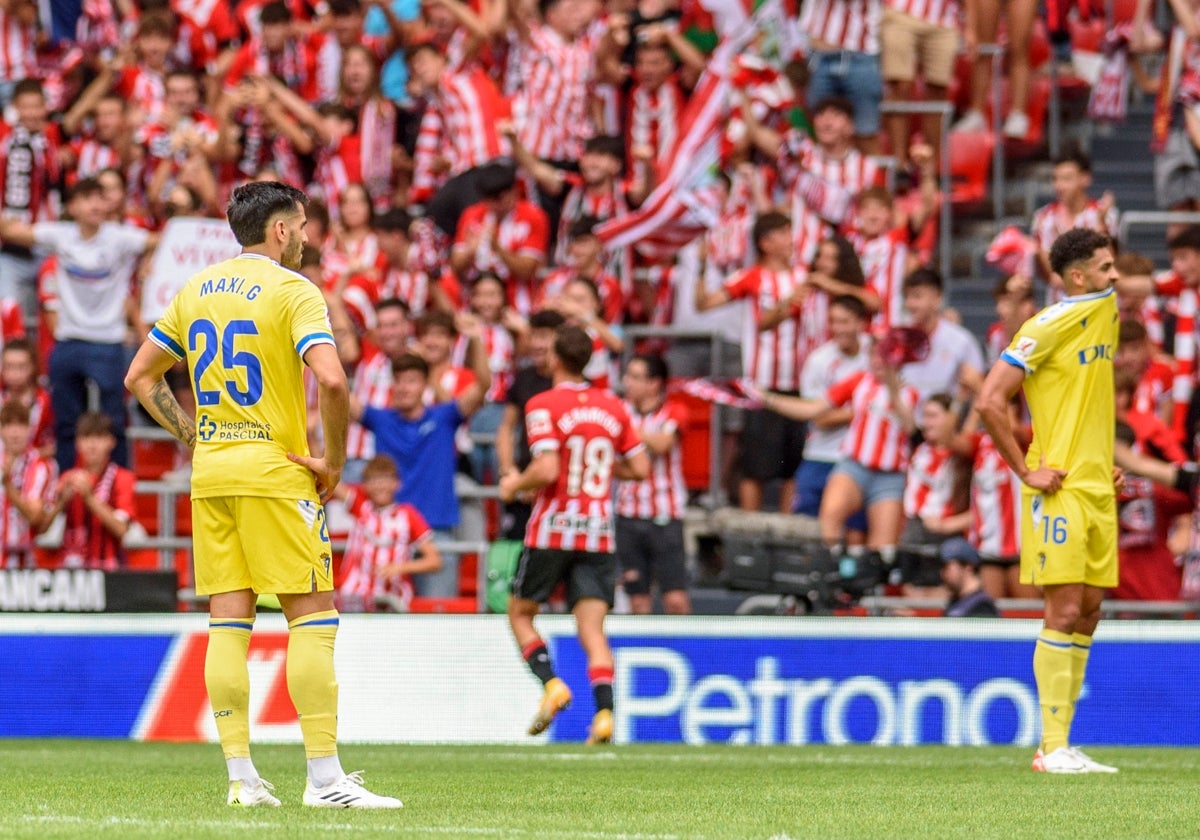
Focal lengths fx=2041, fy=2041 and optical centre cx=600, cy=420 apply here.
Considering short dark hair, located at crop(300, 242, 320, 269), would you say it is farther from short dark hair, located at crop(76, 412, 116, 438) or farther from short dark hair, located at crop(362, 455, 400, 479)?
short dark hair, located at crop(76, 412, 116, 438)

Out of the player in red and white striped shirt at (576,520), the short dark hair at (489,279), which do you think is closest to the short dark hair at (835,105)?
the short dark hair at (489,279)

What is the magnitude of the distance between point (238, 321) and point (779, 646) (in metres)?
5.47

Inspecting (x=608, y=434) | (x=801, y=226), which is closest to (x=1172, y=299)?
(x=801, y=226)

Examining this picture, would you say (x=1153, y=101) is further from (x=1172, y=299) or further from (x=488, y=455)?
(x=488, y=455)

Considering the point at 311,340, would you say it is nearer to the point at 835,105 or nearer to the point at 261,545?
the point at 261,545

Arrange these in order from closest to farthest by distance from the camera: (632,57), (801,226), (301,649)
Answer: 1. (301,649)
2. (801,226)
3. (632,57)

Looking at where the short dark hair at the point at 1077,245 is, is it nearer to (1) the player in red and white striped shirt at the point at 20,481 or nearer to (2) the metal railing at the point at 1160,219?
(2) the metal railing at the point at 1160,219

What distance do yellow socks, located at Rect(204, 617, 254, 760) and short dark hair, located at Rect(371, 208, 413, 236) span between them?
879 cm

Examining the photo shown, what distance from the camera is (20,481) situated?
48.7 feet

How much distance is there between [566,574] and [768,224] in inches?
200

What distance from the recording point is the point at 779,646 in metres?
12.0

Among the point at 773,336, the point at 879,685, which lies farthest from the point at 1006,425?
the point at 773,336

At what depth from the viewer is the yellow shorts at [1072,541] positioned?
9.36m

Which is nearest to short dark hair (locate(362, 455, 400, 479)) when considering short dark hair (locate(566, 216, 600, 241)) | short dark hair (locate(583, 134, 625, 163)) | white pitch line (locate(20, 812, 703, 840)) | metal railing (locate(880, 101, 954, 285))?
short dark hair (locate(566, 216, 600, 241))
